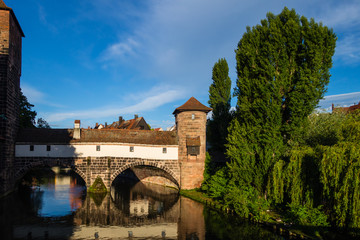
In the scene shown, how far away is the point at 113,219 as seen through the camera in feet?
68.3

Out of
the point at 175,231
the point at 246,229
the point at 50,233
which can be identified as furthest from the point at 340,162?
the point at 50,233

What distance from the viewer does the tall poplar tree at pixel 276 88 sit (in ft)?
70.4

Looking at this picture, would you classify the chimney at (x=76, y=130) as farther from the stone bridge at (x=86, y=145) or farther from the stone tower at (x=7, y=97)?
the stone tower at (x=7, y=97)

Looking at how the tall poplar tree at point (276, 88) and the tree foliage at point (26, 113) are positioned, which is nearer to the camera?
the tall poplar tree at point (276, 88)

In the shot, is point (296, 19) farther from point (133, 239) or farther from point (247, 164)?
point (133, 239)

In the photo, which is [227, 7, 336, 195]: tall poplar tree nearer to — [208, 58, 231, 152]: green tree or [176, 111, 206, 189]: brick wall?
[176, 111, 206, 189]: brick wall

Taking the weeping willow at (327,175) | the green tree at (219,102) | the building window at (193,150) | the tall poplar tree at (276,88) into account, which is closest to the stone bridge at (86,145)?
the building window at (193,150)

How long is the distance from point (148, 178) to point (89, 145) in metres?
15.1

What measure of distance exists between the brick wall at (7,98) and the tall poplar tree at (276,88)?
21.4m

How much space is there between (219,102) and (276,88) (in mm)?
14712

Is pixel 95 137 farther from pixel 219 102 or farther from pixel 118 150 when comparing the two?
pixel 219 102

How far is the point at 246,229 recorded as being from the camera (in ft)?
59.1

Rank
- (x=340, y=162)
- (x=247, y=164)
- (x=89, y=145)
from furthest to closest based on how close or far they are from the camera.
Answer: (x=89, y=145) < (x=247, y=164) < (x=340, y=162)

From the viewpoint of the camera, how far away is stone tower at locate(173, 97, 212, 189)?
30938mm
